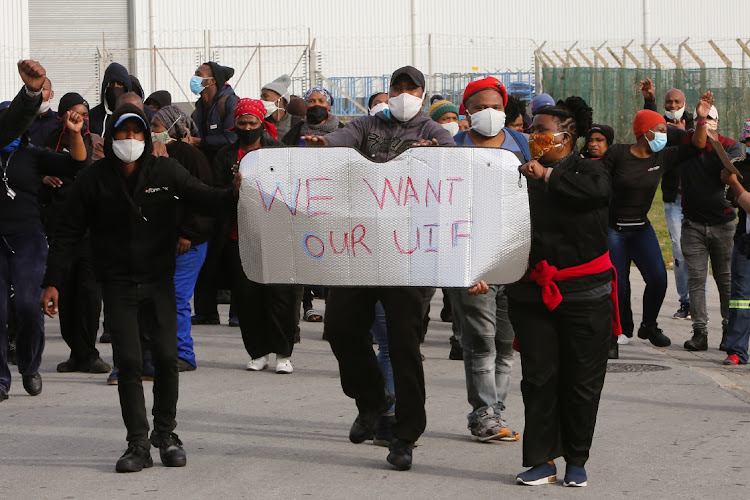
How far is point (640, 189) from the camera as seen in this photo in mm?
11414

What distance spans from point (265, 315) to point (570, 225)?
425 centimetres

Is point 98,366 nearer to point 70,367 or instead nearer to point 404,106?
point 70,367

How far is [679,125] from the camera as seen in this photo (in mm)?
12719

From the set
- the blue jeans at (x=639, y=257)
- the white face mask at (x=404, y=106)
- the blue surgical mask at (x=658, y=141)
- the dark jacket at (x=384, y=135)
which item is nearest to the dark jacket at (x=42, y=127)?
the dark jacket at (x=384, y=135)

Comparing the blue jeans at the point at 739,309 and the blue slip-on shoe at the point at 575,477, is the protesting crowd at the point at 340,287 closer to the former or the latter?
the blue slip-on shoe at the point at 575,477

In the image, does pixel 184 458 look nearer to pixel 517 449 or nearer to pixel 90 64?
pixel 517 449

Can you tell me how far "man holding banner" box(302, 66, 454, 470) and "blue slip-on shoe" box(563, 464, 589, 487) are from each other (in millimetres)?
830

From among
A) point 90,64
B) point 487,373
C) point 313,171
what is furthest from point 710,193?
point 90,64

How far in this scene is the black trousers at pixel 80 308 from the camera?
1062 centimetres

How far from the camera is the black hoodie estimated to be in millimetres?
7234

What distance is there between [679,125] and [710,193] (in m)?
0.95

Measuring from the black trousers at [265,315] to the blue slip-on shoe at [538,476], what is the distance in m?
3.95

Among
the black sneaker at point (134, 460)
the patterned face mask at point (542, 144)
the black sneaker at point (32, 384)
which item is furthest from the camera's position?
the black sneaker at point (32, 384)

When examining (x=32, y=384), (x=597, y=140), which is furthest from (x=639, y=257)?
(x=32, y=384)
